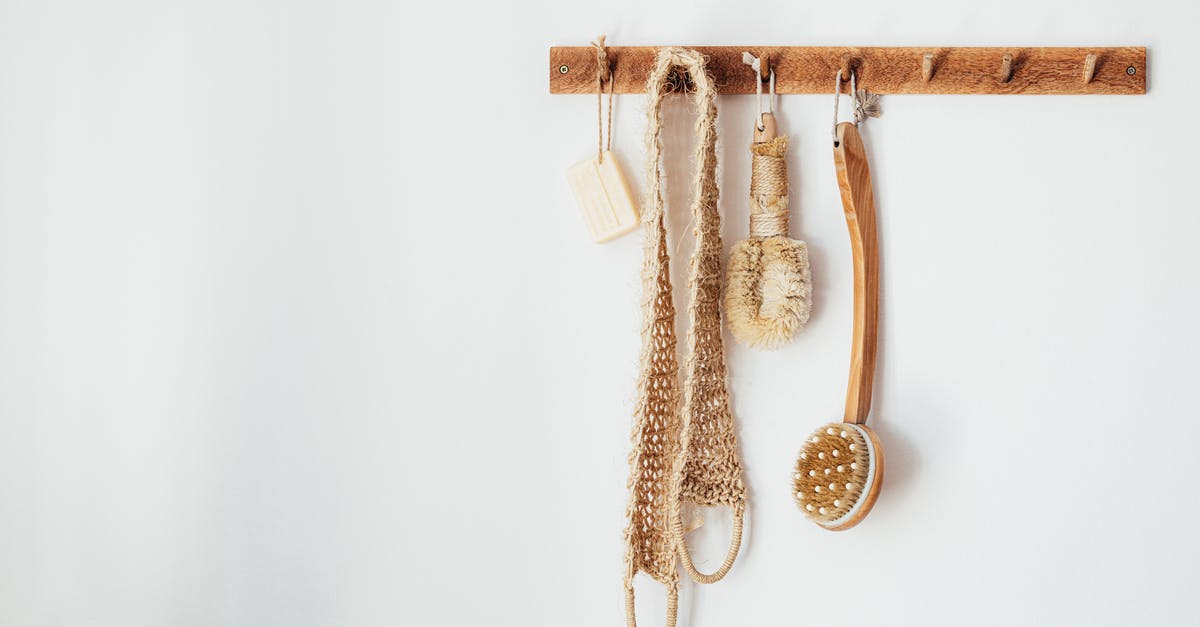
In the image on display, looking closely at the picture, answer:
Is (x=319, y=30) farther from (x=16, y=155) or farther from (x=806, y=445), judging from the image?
(x=806, y=445)

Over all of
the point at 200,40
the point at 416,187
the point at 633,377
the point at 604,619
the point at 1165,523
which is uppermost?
the point at 200,40

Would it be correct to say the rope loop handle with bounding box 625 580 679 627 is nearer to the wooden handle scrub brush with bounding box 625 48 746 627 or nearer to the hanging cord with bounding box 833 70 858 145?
the wooden handle scrub brush with bounding box 625 48 746 627

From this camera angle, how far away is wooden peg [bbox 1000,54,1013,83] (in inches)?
31.3

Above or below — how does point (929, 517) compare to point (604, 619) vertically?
above

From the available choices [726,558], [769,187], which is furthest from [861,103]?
[726,558]

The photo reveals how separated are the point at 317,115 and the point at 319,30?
0.09 metres

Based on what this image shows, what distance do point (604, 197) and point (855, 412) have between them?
13.1 inches

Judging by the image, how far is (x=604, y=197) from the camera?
33.4 inches

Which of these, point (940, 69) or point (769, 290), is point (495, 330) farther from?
point (940, 69)

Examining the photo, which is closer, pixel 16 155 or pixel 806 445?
pixel 806 445

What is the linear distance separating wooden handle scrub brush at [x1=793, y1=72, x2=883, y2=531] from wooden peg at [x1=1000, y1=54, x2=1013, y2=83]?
120 mm

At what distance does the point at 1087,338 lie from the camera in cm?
85

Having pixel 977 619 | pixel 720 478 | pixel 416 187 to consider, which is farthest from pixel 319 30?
pixel 977 619

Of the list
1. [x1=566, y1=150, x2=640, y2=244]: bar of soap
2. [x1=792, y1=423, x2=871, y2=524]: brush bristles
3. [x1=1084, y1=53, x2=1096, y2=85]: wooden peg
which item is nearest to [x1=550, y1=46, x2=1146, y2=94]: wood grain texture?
[x1=1084, y1=53, x2=1096, y2=85]: wooden peg
